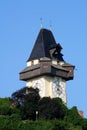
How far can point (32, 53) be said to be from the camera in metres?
97.6

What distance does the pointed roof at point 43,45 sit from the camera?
9600 cm

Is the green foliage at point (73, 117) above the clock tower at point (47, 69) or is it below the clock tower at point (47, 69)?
below

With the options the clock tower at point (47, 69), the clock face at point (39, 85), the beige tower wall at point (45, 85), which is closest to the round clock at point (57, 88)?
the clock tower at point (47, 69)

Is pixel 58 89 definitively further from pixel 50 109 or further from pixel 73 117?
pixel 50 109

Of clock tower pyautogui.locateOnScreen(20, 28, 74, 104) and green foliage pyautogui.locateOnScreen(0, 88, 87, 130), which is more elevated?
clock tower pyautogui.locateOnScreen(20, 28, 74, 104)

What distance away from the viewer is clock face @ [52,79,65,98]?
305 feet

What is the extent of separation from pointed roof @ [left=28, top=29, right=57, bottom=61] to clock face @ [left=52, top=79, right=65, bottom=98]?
437 centimetres

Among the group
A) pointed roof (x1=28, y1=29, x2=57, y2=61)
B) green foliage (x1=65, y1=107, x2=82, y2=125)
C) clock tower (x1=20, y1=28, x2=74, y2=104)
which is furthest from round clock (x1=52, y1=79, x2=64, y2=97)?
green foliage (x1=65, y1=107, x2=82, y2=125)

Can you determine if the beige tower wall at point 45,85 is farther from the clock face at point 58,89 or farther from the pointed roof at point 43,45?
the pointed roof at point 43,45

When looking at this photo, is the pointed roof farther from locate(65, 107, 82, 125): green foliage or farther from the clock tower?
locate(65, 107, 82, 125): green foliage

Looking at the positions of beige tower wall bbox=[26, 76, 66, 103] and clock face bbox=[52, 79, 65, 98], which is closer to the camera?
beige tower wall bbox=[26, 76, 66, 103]

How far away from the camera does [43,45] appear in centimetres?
9706

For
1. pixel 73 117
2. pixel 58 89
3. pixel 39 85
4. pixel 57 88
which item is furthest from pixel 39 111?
pixel 58 89

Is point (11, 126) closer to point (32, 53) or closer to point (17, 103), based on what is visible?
point (17, 103)
